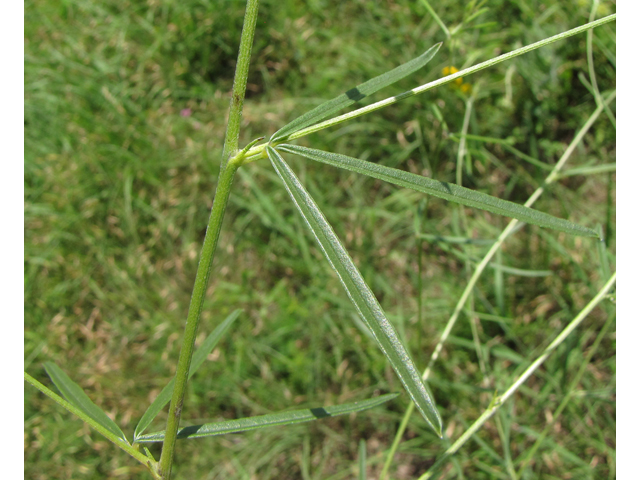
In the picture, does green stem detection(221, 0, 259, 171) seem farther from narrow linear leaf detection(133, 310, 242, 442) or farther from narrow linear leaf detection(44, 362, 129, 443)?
narrow linear leaf detection(44, 362, 129, 443)

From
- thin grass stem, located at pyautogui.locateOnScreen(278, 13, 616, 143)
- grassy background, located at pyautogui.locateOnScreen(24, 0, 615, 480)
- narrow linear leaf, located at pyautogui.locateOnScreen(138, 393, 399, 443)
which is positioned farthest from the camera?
grassy background, located at pyautogui.locateOnScreen(24, 0, 615, 480)

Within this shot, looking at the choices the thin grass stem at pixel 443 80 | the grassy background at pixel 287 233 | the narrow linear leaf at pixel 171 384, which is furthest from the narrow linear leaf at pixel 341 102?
the grassy background at pixel 287 233

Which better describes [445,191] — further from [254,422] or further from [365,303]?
[254,422]

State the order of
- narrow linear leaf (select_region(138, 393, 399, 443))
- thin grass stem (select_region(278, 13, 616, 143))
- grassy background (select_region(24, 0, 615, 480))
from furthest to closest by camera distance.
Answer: grassy background (select_region(24, 0, 615, 480)) < narrow linear leaf (select_region(138, 393, 399, 443)) < thin grass stem (select_region(278, 13, 616, 143))

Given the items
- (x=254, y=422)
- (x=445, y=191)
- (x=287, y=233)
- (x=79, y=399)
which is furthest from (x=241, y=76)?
(x=287, y=233)

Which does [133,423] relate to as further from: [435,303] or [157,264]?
[435,303]

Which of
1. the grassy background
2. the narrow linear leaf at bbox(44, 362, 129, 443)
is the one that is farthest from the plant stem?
the grassy background

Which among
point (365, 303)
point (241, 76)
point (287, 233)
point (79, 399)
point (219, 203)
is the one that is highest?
point (241, 76)
